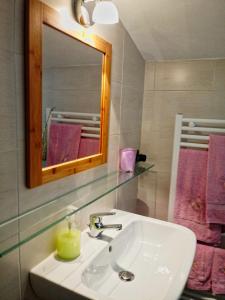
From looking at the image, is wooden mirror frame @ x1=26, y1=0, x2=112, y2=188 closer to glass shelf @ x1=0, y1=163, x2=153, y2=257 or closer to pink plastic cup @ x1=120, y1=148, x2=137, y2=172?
glass shelf @ x1=0, y1=163, x2=153, y2=257

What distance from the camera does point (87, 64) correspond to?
1.04 meters

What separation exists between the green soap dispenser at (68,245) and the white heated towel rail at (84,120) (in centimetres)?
39

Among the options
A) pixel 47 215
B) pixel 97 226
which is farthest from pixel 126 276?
pixel 47 215

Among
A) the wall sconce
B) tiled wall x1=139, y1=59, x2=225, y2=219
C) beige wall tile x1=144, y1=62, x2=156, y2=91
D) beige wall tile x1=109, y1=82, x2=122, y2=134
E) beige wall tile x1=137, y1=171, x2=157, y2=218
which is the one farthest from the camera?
beige wall tile x1=137, y1=171, x2=157, y2=218

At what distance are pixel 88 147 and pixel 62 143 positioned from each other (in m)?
0.18

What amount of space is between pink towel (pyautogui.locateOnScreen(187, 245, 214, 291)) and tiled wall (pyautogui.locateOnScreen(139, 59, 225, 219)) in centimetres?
33

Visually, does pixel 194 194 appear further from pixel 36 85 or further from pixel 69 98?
pixel 36 85

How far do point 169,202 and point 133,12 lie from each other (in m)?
1.12

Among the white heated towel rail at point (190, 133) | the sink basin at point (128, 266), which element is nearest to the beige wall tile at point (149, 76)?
the white heated towel rail at point (190, 133)

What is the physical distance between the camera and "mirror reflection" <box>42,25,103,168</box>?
0.83 meters

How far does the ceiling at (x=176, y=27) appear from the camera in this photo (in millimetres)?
1091

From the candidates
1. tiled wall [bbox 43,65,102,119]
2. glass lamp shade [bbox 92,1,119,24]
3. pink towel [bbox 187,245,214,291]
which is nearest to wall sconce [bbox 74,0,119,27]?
glass lamp shade [bbox 92,1,119,24]

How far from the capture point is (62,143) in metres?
0.95

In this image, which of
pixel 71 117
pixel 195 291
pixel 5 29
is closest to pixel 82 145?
pixel 71 117
